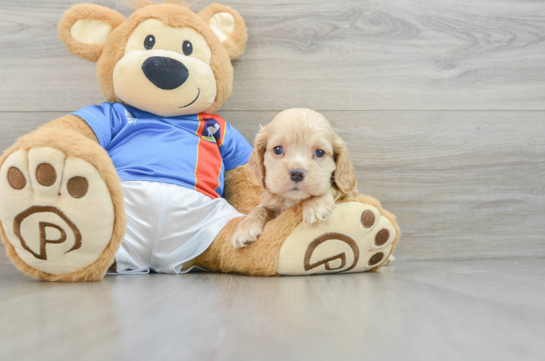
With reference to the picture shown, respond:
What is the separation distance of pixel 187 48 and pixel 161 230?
519 mm

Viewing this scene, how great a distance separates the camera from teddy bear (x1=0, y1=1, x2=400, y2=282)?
77cm

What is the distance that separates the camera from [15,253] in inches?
32.2

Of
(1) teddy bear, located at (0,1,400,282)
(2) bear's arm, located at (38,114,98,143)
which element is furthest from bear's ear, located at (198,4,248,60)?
(2) bear's arm, located at (38,114,98,143)

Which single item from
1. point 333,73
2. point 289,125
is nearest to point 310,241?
point 289,125

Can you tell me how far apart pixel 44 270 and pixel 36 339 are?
0.44 metres

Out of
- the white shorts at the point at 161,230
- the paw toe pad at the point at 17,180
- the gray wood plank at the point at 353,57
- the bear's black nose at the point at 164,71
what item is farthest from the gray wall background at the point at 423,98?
the paw toe pad at the point at 17,180

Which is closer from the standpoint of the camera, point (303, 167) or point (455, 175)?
point (303, 167)

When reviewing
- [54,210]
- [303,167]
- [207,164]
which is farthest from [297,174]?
[54,210]

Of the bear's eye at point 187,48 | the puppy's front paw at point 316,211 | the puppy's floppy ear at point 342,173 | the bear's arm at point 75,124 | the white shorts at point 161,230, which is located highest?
the bear's eye at point 187,48

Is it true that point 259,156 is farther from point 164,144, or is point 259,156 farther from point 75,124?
point 75,124

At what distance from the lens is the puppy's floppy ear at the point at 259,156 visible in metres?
0.95

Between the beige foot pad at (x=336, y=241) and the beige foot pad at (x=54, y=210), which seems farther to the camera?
the beige foot pad at (x=336, y=241)

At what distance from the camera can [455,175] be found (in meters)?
1.42

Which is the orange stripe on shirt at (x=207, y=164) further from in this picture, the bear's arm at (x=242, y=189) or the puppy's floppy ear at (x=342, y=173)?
the puppy's floppy ear at (x=342, y=173)
